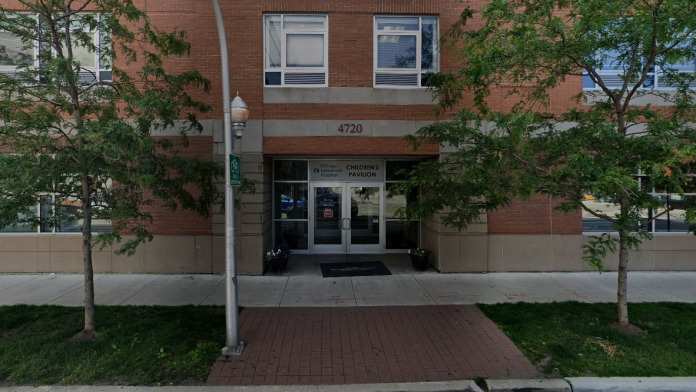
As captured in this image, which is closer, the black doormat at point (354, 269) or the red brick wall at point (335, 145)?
the black doormat at point (354, 269)

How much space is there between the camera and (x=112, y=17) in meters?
5.27

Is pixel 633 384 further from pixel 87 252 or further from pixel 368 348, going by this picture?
pixel 87 252

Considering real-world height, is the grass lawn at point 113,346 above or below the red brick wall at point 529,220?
below

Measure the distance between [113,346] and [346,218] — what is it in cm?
734

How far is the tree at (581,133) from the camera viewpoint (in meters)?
4.39

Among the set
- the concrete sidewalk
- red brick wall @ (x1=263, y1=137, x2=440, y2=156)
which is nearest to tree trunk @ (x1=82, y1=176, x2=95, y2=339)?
the concrete sidewalk

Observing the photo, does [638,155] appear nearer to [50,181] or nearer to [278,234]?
[50,181]

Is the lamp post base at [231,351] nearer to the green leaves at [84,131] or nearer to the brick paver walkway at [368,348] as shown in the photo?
the brick paver walkway at [368,348]

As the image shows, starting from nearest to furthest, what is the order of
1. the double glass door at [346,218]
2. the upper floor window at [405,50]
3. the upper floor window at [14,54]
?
the upper floor window at [14,54] < the upper floor window at [405,50] < the double glass door at [346,218]

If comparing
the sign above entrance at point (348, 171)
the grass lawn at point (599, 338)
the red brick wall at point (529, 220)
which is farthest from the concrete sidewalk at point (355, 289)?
the sign above entrance at point (348, 171)

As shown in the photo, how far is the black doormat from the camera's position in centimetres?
916

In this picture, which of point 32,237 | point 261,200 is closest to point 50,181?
point 261,200

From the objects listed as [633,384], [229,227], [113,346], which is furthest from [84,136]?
[633,384]

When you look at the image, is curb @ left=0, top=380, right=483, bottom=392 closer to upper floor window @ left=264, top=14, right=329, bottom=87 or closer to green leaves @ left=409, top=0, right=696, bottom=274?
green leaves @ left=409, top=0, right=696, bottom=274
